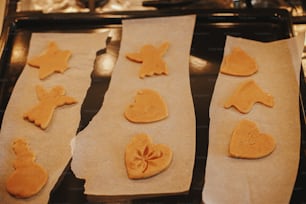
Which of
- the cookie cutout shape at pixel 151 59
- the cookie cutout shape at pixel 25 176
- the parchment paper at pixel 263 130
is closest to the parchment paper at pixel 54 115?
the cookie cutout shape at pixel 25 176

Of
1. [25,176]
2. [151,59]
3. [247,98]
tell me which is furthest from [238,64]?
[25,176]

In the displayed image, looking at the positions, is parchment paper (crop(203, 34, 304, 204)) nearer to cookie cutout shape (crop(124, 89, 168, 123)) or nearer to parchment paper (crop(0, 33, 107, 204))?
cookie cutout shape (crop(124, 89, 168, 123))

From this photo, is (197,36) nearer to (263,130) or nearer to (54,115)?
(263,130)

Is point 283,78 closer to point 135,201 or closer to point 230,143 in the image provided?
point 230,143

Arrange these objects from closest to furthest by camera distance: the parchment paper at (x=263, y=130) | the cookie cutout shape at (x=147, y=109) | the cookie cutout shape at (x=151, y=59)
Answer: the parchment paper at (x=263, y=130) → the cookie cutout shape at (x=147, y=109) → the cookie cutout shape at (x=151, y=59)

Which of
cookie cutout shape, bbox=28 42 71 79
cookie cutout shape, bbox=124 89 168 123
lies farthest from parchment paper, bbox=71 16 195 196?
cookie cutout shape, bbox=28 42 71 79

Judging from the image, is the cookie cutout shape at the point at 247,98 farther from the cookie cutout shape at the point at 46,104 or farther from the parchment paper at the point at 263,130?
the cookie cutout shape at the point at 46,104
